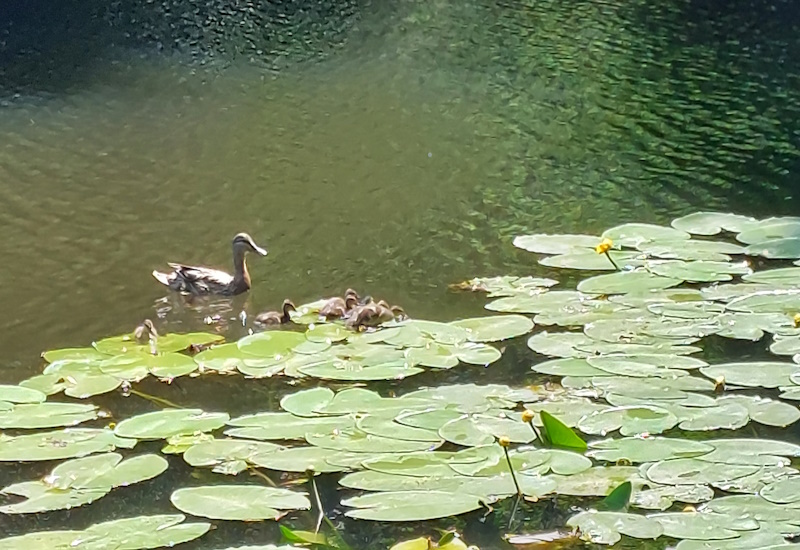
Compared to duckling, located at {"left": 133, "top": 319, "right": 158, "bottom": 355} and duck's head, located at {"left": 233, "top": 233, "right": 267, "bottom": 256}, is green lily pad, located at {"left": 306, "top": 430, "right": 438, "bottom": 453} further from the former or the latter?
duck's head, located at {"left": 233, "top": 233, "right": 267, "bottom": 256}

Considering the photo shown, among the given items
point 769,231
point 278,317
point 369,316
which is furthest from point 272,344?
point 769,231

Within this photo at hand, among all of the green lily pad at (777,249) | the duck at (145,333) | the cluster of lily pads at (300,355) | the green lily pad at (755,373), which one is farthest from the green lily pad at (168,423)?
the green lily pad at (777,249)

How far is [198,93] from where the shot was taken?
36.8 feet

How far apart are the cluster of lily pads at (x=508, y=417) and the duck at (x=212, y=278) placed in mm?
769

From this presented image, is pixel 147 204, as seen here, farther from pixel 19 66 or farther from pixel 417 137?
pixel 19 66

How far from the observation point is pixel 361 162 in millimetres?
8445

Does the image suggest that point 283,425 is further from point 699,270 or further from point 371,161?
point 371,161

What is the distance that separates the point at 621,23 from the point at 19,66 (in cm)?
720

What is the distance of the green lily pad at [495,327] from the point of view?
4.64 meters

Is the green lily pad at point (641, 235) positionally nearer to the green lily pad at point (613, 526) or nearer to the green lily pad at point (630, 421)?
the green lily pad at point (630, 421)

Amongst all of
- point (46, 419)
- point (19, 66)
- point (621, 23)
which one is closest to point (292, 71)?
point (19, 66)

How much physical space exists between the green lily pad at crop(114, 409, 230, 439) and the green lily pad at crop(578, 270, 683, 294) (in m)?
1.79

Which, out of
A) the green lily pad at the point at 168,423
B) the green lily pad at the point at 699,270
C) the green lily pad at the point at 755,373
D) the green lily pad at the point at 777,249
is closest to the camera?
the green lily pad at the point at 168,423

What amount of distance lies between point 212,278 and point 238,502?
262 cm
